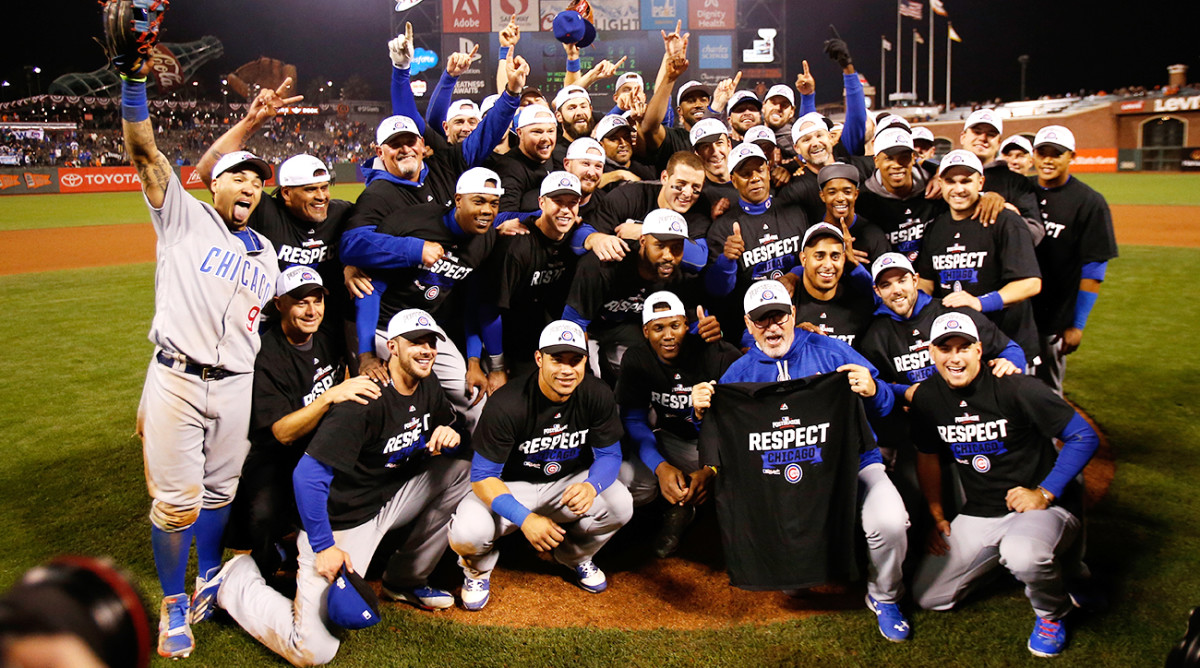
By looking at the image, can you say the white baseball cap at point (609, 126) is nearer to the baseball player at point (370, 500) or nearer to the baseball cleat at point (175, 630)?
the baseball player at point (370, 500)

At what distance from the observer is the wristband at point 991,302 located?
5078 mm

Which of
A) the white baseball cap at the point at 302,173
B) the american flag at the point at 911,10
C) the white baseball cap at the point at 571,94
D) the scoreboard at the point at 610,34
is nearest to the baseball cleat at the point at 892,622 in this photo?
the white baseball cap at the point at 302,173

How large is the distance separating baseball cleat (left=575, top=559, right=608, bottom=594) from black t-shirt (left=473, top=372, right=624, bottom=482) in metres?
0.63

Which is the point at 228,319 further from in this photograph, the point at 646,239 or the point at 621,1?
the point at 621,1

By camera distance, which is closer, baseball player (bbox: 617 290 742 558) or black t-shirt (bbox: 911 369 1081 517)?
black t-shirt (bbox: 911 369 1081 517)

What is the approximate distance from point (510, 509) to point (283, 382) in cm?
166

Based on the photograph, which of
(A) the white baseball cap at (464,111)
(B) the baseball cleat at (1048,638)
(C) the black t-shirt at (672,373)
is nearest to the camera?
(B) the baseball cleat at (1048,638)

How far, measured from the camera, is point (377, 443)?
4.55 meters

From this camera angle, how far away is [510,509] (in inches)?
172

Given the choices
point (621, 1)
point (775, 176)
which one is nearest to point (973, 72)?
point (621, 1)

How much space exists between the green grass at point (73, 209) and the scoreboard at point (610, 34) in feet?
27.5

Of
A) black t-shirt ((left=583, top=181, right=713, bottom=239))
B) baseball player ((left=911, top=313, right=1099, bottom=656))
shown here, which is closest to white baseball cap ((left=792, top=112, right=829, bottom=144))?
black t-shirt ((left=583, top=181, right=713, bottom=239))

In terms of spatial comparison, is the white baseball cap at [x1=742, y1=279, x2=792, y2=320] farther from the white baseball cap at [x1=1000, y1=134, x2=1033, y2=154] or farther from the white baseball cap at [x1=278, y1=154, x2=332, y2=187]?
the white baseball cap at [x1=1000, y1=134, x2=1033, y2=154]

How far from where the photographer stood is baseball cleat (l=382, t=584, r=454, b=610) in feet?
15.2
